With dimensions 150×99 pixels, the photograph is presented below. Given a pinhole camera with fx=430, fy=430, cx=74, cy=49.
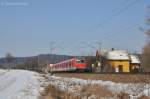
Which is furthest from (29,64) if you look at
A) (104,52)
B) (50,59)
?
(104,52)

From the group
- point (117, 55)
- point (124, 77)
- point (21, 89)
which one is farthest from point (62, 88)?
point (117, 55)

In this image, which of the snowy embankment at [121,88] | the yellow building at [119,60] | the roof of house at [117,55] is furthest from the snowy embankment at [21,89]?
the roof of house at [117,55]

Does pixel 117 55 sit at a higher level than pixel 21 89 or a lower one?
higher

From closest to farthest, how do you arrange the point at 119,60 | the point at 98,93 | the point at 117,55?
the point at 98,93 < the point at 119,60 < the point at 117,55

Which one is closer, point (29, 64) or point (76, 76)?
point (76, 76)

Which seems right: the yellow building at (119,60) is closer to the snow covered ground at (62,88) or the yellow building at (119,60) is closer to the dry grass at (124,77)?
the dry grass at (124,77)

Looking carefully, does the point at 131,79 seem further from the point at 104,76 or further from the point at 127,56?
the point at 127,56

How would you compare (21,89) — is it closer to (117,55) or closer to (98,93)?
(98,93)

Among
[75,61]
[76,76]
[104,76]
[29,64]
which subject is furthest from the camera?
[29,64]

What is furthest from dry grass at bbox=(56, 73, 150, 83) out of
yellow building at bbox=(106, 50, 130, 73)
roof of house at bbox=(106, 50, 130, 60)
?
roof of house at bbox=(106, 50, 130, 60)

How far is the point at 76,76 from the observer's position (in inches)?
2276

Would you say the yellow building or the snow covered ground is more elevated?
the yellow building

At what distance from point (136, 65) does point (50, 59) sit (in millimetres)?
28092

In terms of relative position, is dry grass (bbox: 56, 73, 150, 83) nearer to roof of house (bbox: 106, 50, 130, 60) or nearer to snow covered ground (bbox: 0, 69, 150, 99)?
snow covered ground (bbox: 0, 69, 150, 99)
